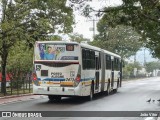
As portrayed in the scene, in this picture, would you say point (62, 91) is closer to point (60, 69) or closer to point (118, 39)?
point (60, 69)

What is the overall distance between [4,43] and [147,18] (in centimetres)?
1441

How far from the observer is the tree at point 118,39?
3106 inches

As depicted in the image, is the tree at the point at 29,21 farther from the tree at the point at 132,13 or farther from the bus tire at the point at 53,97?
the tree at the point at 132,13

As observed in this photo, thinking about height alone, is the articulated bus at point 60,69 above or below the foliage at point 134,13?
below

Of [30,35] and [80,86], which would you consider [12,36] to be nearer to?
[30,35]

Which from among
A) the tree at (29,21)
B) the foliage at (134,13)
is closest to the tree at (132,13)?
the foliage at (134,13)

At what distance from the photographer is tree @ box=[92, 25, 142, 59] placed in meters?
78.9

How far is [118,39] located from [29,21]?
50.0 meters

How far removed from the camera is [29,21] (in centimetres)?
3334

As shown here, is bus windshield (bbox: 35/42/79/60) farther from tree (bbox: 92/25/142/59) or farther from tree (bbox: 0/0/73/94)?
tree (bbox: 92/25/142/59)

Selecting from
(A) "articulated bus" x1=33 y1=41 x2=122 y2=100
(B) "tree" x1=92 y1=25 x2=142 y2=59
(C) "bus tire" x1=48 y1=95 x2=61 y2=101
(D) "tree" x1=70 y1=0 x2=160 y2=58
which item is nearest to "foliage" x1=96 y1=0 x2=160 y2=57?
(D) "tree" x1=70 y1=0 x2=160 y2=58

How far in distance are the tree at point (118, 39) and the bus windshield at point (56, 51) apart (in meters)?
51.1

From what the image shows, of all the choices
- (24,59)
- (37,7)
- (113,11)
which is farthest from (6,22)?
(24,59)

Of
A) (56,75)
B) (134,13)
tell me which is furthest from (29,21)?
(134,13)
